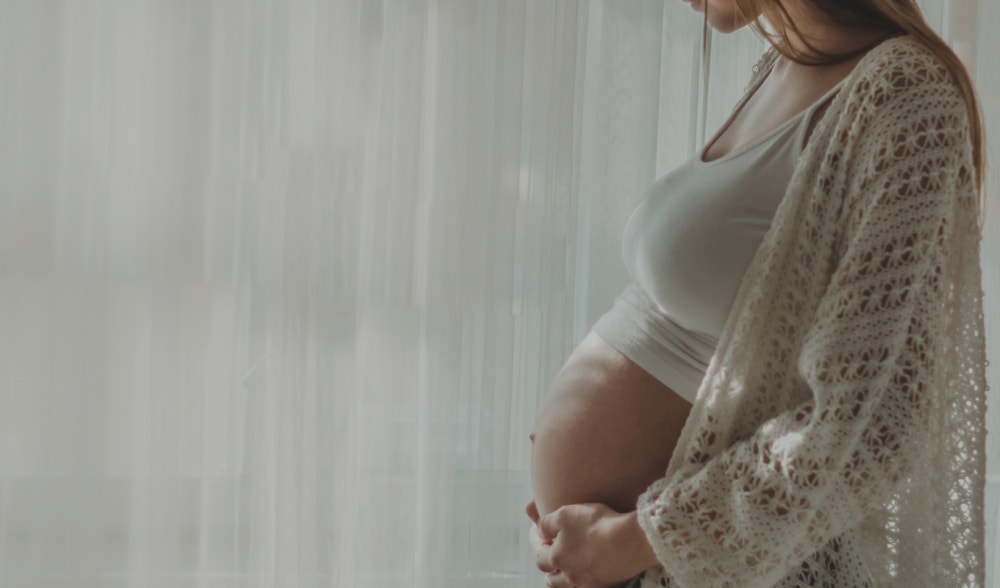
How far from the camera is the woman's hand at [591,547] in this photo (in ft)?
2.56

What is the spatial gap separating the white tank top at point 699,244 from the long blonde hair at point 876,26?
0.25ft

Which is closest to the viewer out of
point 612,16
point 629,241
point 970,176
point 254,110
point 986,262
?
point 970,176

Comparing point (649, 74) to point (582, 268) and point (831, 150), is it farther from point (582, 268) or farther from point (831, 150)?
point (831, 150)

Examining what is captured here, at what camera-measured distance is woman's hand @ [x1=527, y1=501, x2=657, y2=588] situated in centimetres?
78

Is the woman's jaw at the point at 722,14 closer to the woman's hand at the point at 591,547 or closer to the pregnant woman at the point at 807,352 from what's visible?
the pregnant woman at the point at 807,352

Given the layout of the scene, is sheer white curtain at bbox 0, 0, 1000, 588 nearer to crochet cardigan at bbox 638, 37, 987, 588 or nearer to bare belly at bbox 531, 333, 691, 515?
bare belly at bbox 531, 333, 691, 515

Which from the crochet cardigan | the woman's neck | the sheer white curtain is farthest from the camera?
the sheer white curtain

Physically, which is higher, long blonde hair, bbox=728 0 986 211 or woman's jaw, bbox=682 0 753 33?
woman's jaw, bbox=682 0 753 33

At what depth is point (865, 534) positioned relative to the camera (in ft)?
2.63

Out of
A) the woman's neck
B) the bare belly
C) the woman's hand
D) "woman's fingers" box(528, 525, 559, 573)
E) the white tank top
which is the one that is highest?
the woman's neck

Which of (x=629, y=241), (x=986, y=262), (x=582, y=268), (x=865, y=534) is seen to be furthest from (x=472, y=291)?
(x=986, y=262)

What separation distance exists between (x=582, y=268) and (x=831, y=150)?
0.82 m

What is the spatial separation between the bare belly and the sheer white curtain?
0.56 metres

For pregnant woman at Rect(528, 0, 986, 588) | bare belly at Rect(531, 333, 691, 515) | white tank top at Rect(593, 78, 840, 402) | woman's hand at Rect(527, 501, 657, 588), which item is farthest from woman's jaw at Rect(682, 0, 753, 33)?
woman's hand at Rect(527, 501, 657, 588)
